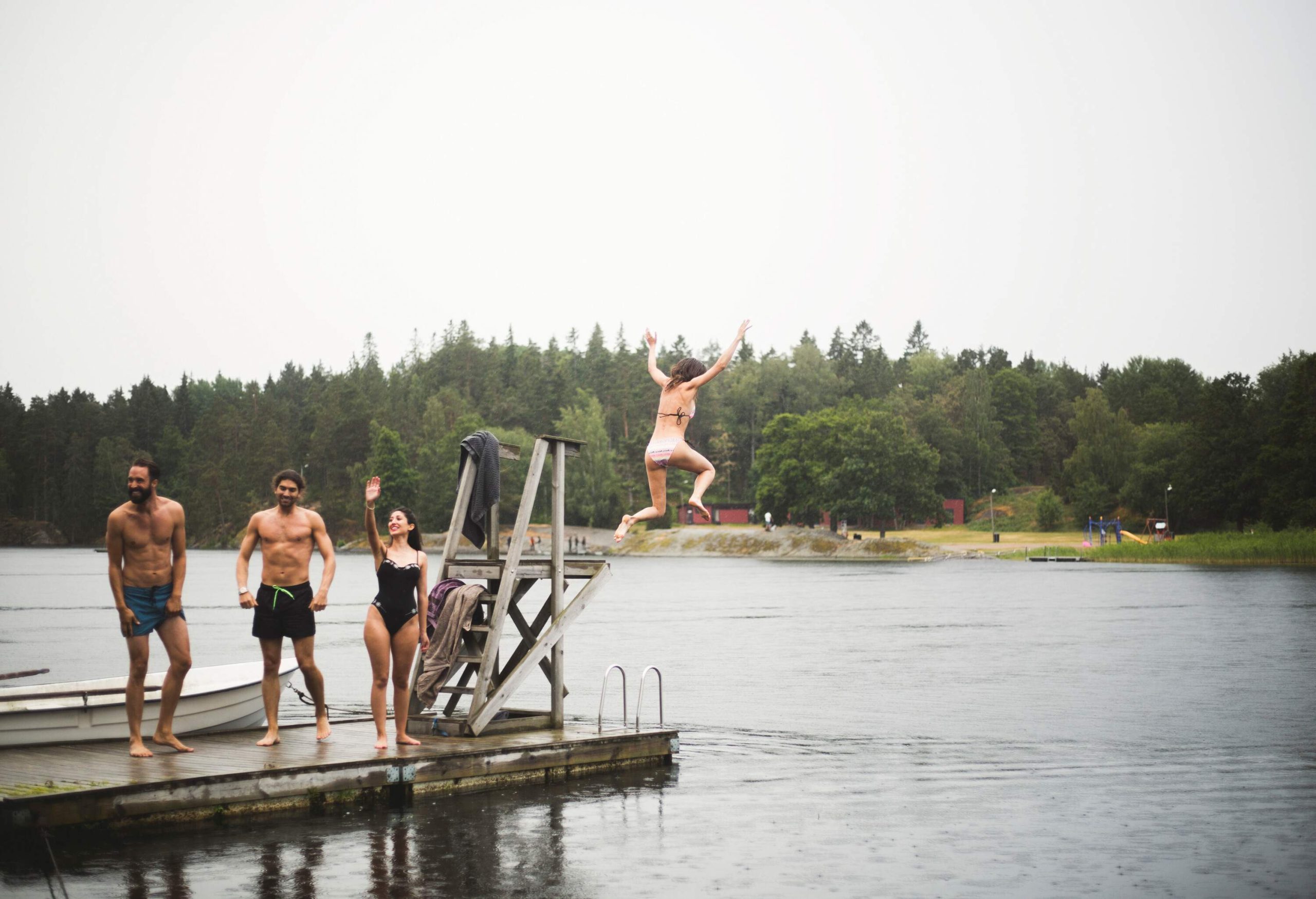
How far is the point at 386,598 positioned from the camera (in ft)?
42.7

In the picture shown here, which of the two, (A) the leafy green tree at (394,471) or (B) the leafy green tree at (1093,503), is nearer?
(B) the leafy green tree at (1093,503)

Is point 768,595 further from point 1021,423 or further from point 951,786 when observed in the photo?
point 1021,423

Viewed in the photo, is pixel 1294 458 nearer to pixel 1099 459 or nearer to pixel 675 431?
pixel 1099 459

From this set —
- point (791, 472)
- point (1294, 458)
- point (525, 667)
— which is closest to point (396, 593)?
point (525, 667)

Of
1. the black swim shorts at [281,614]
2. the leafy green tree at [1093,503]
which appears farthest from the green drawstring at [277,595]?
the leafy green tree at [1093,503]

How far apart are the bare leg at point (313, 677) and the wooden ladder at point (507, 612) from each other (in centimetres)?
104

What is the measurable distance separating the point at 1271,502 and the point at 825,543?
41315 millimetres

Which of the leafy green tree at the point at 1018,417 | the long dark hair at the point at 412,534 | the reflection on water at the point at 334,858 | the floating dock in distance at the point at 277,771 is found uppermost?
the leafy green tree at the point at 1018,417

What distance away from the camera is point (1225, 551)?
93.2m

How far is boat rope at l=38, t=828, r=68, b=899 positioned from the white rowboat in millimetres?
2240

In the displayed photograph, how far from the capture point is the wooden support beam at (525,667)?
14.9 meters

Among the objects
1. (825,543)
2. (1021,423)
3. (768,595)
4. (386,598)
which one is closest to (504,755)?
(386,598)

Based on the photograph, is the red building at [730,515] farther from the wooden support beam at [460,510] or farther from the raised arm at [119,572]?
the raised arm at [119,572]

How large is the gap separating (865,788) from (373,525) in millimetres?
7274
